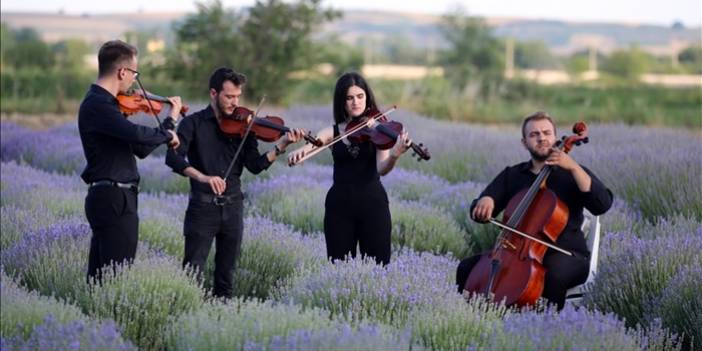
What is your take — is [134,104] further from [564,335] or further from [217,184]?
[564,335]

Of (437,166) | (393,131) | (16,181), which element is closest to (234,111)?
(393,131)

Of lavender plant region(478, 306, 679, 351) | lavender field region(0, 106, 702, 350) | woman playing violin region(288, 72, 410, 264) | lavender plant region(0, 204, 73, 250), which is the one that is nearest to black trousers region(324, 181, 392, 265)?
woman playing violin region(288, 72, 410, 264)

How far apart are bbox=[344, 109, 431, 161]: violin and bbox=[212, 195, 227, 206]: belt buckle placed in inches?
28.0

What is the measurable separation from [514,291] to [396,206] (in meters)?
2.68

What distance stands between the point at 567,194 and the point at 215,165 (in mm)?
1746

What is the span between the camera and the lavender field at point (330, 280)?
14.7 ft

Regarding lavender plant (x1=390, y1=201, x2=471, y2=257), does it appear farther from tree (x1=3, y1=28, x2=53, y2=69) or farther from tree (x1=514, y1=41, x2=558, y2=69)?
tree (x1=514, y1=41, x2=558, y2=69)

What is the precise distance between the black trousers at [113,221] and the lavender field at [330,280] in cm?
14

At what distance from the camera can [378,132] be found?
5902 mm

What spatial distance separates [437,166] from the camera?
11.4 m

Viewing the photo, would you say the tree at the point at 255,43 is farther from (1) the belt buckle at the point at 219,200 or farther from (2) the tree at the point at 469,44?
(1) the belt buckle at the point at 219,200

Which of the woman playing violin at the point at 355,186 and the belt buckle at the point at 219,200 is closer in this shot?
the belt buckle at the point at 219,200

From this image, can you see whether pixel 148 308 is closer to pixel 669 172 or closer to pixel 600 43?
pixel 669 172

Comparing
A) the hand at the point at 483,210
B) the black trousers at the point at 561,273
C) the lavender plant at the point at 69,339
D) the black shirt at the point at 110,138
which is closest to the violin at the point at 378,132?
the hand at the point at 483,210
